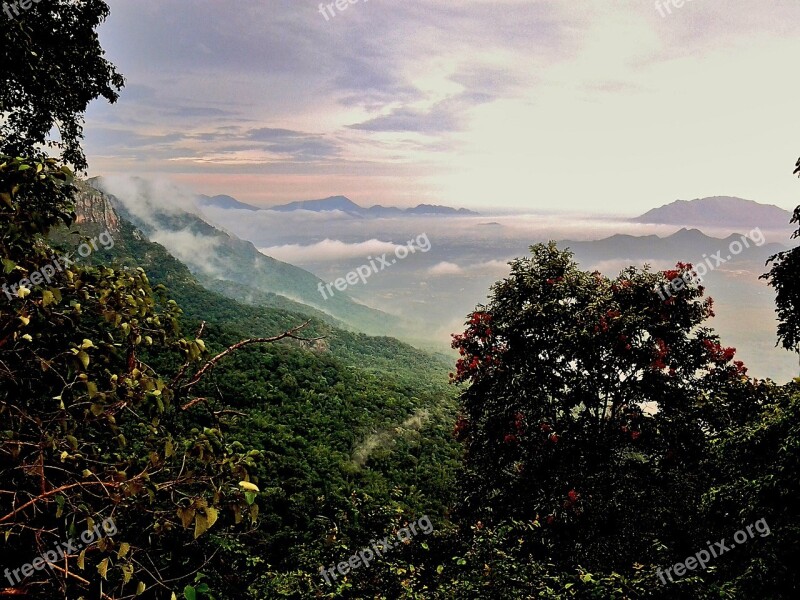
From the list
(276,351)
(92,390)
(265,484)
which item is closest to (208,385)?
(265,484)

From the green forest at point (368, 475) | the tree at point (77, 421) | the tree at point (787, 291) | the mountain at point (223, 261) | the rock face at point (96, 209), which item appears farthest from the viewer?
the mountain at point (223, 261)

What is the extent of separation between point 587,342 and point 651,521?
3.27m

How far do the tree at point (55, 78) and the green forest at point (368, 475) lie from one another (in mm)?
41

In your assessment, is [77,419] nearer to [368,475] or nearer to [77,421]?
[77,421]

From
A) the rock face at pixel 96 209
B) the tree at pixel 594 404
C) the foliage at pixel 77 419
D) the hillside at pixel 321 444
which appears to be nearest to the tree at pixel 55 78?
the hillside at pixel 321 444

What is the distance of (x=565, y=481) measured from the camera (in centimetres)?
852

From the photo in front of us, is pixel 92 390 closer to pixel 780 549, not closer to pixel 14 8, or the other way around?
pixel 14 8

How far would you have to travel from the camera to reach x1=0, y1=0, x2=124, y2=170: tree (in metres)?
6.81

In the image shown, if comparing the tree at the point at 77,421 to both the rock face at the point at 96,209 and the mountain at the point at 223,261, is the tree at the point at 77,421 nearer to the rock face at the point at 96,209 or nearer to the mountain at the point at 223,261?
the rock face at the point at 96,209

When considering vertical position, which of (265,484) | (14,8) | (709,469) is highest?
(14,8)

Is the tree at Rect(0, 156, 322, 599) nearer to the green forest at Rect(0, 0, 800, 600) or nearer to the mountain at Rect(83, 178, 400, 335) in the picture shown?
the green forest at Rect(0, 0, 800, 600)

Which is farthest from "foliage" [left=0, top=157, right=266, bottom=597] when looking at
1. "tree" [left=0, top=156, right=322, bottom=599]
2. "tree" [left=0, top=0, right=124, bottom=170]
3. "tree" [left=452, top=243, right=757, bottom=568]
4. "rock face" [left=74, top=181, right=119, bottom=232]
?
"rock face" [left=74, top=181, right=119, bottom=232]

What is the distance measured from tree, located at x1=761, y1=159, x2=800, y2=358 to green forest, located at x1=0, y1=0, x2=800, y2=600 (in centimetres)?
4

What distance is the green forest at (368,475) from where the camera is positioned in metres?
3.07
